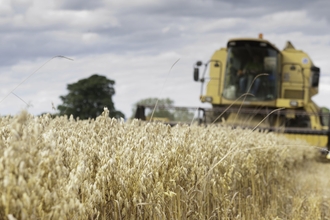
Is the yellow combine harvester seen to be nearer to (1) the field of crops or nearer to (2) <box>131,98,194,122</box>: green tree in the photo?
(2) <box>131,98,194,122</box>: green tree

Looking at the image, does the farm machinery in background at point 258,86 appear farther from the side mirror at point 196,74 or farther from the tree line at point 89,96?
the tree line at point 89,96

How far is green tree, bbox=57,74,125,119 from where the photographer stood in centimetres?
3897

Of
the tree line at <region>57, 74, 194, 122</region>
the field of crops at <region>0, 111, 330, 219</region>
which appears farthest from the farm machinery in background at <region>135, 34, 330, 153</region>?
the tree line at <region>57, 74, 194, 122</region>

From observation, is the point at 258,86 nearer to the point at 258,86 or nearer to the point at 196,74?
the point at 258,86

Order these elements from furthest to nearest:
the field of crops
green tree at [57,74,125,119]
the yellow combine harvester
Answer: green tree at [57,74,125,119], the yellow combine harvester, the field of crops

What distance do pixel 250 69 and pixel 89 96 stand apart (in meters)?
26.4

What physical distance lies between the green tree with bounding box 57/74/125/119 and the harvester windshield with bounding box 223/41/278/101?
78.7 feet

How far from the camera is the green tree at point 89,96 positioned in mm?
38969

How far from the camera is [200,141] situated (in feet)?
13.1

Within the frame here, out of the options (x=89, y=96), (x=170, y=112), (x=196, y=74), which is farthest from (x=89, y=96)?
(x=196, y=74)

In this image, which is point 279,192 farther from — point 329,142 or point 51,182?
point 329,142

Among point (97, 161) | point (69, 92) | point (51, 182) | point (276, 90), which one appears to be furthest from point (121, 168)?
point (69, 92)

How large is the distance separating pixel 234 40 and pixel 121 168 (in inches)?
494

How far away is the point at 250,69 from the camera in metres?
14.9
